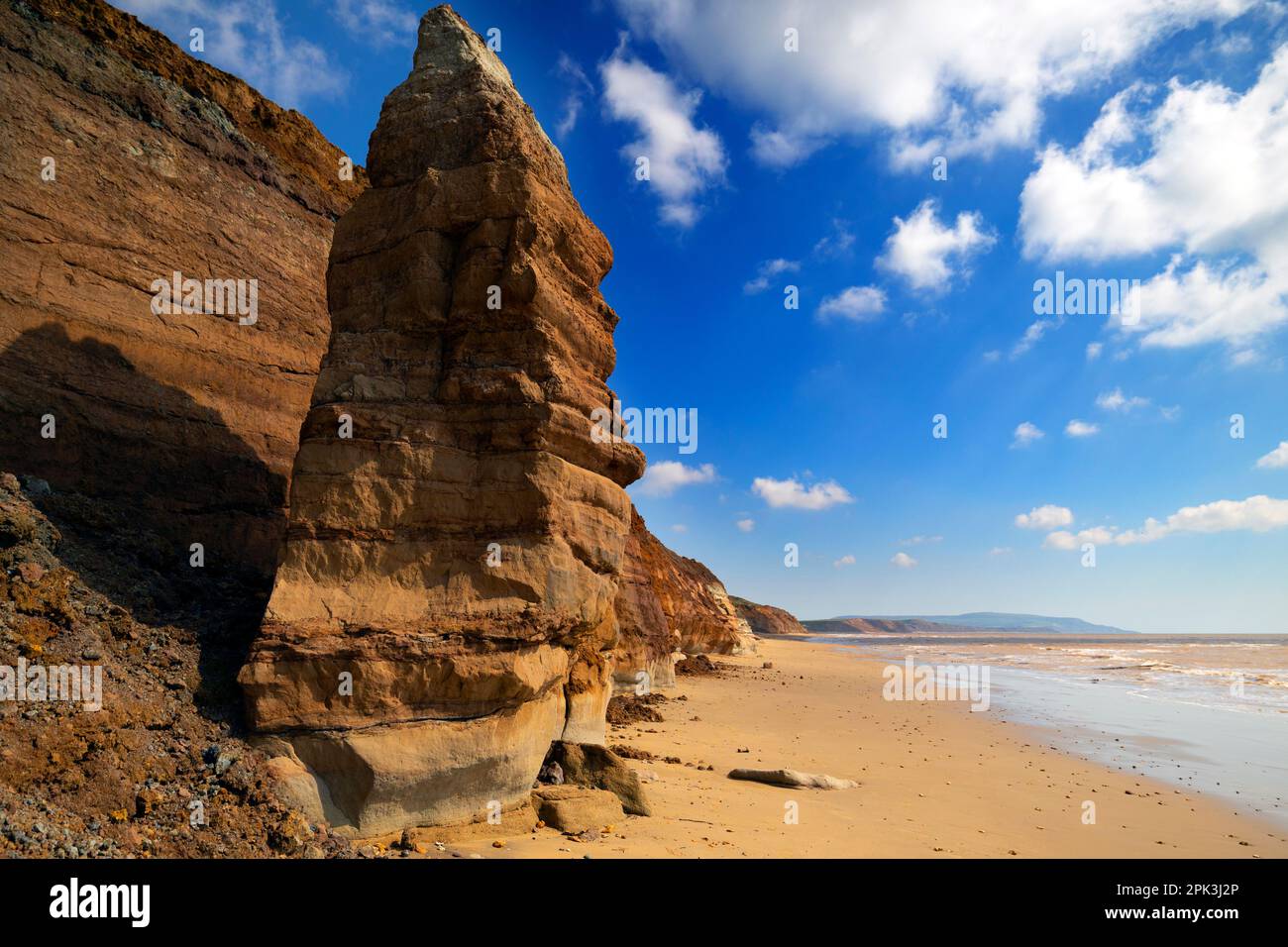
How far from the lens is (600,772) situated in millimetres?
7887

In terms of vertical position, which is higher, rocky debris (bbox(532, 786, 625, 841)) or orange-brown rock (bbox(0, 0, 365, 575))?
orange-brown rock (bbox(0, 0, 365, 575))

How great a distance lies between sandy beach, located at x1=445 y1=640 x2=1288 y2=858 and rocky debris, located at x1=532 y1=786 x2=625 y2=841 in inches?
7.7

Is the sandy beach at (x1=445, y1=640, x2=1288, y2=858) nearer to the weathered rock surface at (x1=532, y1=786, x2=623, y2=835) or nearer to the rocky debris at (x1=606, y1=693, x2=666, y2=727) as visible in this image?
the weathered rock surface at (x1=532, y1=786, x2=623, y2=835)

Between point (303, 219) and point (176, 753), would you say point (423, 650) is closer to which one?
point (176, 753)

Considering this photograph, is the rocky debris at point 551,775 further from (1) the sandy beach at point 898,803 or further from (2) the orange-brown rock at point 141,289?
(2) the orange-brown rock at point 141,289

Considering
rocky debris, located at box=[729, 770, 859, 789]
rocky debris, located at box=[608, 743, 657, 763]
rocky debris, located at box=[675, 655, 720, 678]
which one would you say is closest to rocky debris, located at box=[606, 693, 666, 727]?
rocky debris, located at box=[608, 743, 657, 763]

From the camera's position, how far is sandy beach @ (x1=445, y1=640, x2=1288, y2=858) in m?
6.86

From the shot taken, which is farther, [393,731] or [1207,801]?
[1207,801]

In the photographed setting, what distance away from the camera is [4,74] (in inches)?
402

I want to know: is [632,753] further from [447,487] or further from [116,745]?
[116,745]

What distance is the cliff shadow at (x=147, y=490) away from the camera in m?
6.91

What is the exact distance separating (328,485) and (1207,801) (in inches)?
496

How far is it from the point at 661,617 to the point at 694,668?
7.33 m
